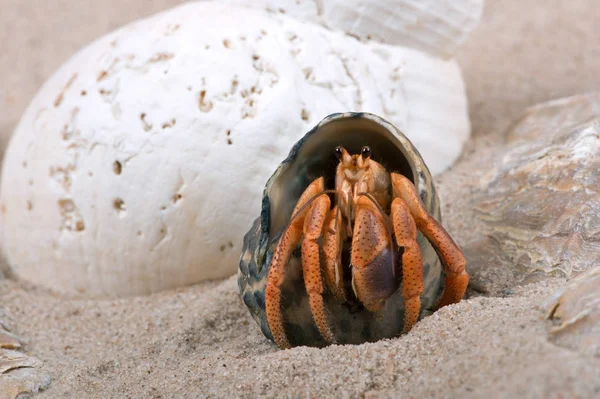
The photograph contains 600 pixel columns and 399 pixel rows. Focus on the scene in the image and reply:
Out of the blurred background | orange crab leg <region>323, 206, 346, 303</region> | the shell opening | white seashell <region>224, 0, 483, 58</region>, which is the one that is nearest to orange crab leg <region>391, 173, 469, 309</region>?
the shell opening

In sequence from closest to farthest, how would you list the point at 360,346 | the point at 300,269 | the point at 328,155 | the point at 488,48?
the point at 360,346
the point at 300,269
the point at 328,155
the point at 488,48

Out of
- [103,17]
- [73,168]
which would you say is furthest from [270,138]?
[103,17]

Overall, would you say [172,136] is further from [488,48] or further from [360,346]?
[488,48]

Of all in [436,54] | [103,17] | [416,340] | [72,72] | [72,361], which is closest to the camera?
[416,340]

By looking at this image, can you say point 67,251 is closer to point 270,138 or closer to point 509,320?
point 270,138

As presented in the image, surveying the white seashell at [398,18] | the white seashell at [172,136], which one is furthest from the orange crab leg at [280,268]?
the white seashell at [398,18]

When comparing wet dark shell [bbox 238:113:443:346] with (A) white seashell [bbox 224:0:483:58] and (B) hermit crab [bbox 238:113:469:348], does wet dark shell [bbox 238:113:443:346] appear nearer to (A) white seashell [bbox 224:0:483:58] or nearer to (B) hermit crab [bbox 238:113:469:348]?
(B) hermit crab [bbox 238:113:469:348]

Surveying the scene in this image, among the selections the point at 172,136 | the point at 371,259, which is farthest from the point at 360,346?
the point at 172,136
